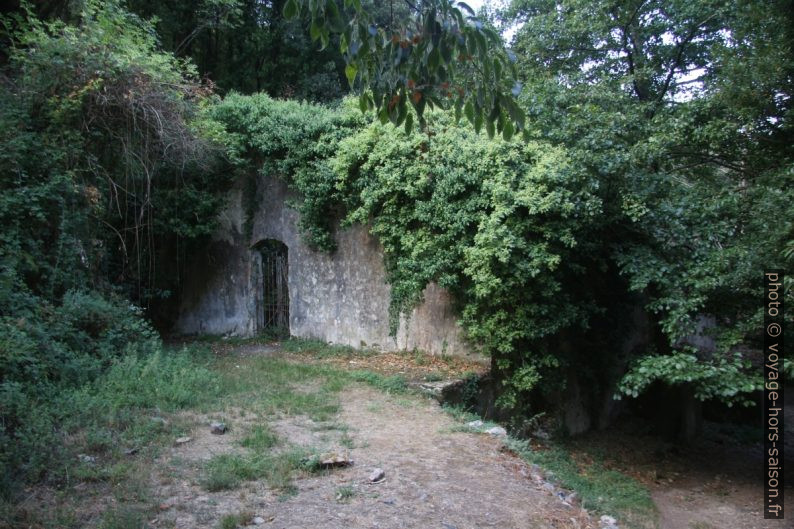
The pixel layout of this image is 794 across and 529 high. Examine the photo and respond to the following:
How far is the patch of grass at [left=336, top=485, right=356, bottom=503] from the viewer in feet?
13.3

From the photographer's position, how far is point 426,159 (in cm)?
823

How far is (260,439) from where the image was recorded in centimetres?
504

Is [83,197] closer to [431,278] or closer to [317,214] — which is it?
[317,214]

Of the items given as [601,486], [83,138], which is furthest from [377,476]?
[83,138]

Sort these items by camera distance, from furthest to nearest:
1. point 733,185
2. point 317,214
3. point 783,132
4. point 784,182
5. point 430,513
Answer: point 317,214
point 733,185
point 783,132
point 784,182
point 430,513

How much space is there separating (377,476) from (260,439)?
4.08 feet

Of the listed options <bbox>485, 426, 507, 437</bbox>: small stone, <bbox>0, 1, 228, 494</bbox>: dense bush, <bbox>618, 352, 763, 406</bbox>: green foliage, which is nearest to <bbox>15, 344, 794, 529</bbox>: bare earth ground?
<bbox>485, 426, 507, 437</bbox>: small stone

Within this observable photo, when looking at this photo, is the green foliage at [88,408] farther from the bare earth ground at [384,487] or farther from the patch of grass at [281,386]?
the patch of grass at [281,386]

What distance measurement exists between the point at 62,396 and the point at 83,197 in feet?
11.7

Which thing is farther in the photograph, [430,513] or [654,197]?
[654,197]

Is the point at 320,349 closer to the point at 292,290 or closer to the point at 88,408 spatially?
the point at 292,290

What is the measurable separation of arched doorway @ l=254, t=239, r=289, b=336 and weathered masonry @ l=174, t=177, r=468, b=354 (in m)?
0.02

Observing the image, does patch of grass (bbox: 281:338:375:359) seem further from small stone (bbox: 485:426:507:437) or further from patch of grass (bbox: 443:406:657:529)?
small stone (bbox: 485:426:507:437)

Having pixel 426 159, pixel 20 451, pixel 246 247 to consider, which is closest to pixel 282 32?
pixel 246 247
